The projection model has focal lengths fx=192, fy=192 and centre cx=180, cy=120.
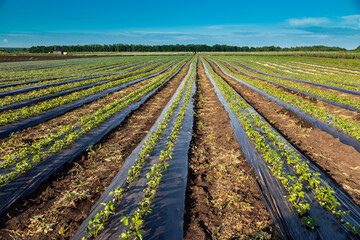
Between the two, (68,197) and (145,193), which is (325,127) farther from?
(68,197)

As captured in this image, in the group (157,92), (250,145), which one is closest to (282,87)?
(157,92)

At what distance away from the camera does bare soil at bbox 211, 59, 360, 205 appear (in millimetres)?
5602

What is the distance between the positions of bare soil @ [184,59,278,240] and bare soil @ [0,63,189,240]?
238 cm

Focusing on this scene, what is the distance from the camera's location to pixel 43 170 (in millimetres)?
5570

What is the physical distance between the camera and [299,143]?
7.86m

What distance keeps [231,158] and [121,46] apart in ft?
523

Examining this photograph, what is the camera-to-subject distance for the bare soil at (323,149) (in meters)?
5.60

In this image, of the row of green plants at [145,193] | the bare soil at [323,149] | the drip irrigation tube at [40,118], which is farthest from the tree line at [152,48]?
the row of green plants at [145,193]

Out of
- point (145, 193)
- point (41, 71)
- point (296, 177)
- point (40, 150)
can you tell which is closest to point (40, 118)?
point (40, 150)

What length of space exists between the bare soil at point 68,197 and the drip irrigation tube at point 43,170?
0.15m

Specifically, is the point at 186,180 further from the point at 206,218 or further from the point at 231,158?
the point at 231,158

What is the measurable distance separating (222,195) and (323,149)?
504 cm

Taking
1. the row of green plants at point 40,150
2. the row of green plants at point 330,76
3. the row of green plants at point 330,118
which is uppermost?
the row of green plants at point 330,76

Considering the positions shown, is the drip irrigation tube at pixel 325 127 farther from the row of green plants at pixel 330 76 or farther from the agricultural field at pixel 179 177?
the row of green plants at pixel 330 76
